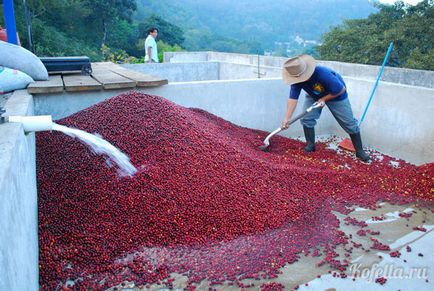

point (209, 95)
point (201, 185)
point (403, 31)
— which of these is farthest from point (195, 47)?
point (201, 185)

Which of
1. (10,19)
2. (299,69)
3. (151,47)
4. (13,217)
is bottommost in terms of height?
(13,217)

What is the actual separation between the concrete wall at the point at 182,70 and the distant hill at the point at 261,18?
806 inches

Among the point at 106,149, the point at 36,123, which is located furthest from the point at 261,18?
the point at 36,123

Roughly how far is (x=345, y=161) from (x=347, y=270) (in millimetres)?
1983

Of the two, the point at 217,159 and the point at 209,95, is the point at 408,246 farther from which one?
the point at 209,95

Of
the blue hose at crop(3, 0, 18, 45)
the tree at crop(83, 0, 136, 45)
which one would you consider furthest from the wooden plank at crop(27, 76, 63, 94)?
the tree at crop(83, 0, 136, 45)

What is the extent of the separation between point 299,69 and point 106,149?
2127 millimetres

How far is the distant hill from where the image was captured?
3139 centimetres

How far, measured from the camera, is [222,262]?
2.20 m

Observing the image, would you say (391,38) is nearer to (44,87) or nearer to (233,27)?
(44,87)

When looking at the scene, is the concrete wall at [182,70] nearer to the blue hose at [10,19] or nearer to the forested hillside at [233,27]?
the forested hillside at [233,27]

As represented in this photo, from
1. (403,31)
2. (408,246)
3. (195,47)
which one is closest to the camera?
(408,246)

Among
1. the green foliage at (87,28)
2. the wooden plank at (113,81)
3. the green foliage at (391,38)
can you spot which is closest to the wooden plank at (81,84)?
the wooden plank at (113,81)

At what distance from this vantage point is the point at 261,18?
3828 centimetres
